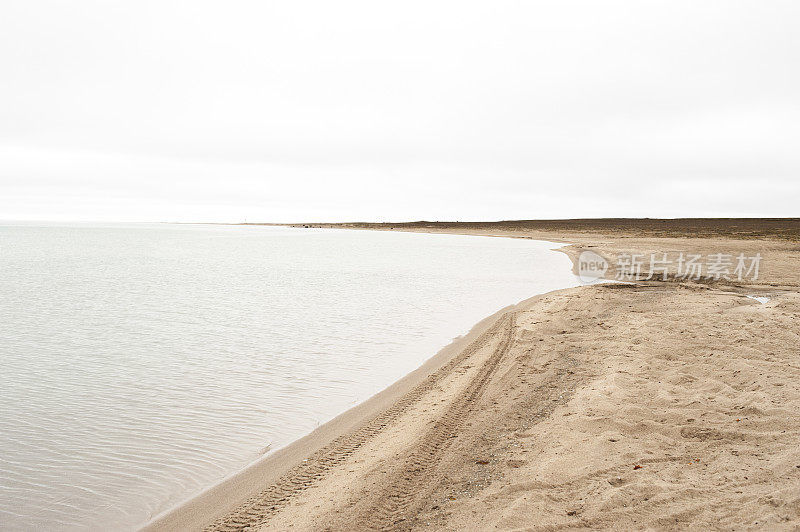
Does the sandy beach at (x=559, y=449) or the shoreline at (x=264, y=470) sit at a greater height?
the sandy beach at (x=559, y=449)

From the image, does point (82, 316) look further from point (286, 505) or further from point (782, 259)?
point (782, 259)

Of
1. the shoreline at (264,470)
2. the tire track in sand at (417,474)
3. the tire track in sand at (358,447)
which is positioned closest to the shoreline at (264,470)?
the shoreline at (264,470)

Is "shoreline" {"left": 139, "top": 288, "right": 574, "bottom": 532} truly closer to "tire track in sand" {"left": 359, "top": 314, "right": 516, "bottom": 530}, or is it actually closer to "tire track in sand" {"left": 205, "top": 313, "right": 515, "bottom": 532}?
"tire track in sand" {"left": 205, "top": 313, "right": 515, "bottom": 532}

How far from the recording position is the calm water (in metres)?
5.86

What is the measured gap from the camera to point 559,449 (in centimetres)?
559

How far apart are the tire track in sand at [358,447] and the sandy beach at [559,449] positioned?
19 millimetres

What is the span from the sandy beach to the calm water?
29.5 inches

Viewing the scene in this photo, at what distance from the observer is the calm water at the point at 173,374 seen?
586 cm

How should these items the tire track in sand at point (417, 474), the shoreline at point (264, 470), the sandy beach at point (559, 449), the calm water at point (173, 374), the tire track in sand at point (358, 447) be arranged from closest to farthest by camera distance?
1. the sandy beach at point (559, 449)
2. the tire track in sand at point (417, 474)
3. the tire track in sand at point (358, 447)
4. the shoreline at point (264, 470)
5. the calm water at point (173, 374)

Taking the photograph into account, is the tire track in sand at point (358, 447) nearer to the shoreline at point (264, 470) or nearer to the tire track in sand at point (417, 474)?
the tire track in sand at point (417, 474)

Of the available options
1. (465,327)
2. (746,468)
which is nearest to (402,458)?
(746,468)

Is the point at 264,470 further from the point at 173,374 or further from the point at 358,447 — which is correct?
the point at 173,374

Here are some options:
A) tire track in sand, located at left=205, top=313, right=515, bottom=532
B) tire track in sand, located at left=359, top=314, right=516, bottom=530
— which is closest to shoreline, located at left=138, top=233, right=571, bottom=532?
tire track in sand, located at left=205, top=313, right=515, bottom=532

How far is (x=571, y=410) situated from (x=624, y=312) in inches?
317
